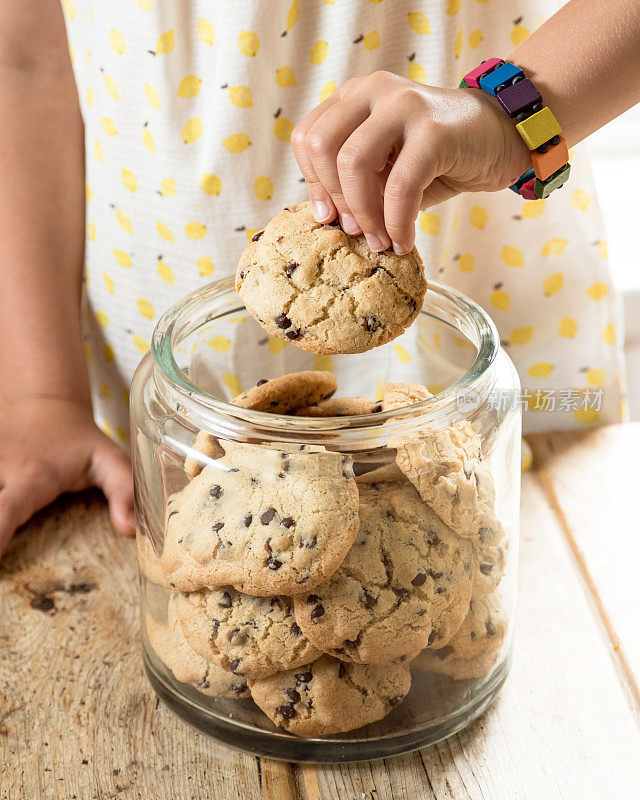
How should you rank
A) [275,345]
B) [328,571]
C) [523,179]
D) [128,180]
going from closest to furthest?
[328,571] → [523,179] → [275,345] → [128,180]

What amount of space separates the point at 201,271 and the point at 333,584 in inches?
17.9

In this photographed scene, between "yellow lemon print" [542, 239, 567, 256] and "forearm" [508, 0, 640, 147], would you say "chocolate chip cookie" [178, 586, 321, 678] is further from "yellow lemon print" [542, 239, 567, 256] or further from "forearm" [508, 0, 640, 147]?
"yellow lemon print" [542, 239, 567, 256]

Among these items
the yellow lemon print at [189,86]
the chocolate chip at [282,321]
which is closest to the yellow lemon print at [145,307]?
the yellow lemon print at [189,86]

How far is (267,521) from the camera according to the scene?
0.55 meters

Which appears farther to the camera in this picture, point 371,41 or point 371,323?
point 371,41

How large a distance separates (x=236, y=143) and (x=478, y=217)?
0.84 ft

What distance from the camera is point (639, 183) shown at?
1.50m

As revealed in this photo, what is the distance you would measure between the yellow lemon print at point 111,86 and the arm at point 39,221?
0.12 metres

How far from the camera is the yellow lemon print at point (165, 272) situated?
3.03 ft

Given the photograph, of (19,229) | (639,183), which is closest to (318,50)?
(19,229)

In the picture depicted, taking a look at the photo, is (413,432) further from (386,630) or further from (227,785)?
(227,785)

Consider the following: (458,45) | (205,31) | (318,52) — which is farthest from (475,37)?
(205,31)

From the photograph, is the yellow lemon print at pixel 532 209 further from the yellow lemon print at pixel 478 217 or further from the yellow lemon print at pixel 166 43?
the yellow lemon print at pixel 166 43

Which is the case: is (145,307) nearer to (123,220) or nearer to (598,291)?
(123,220)
